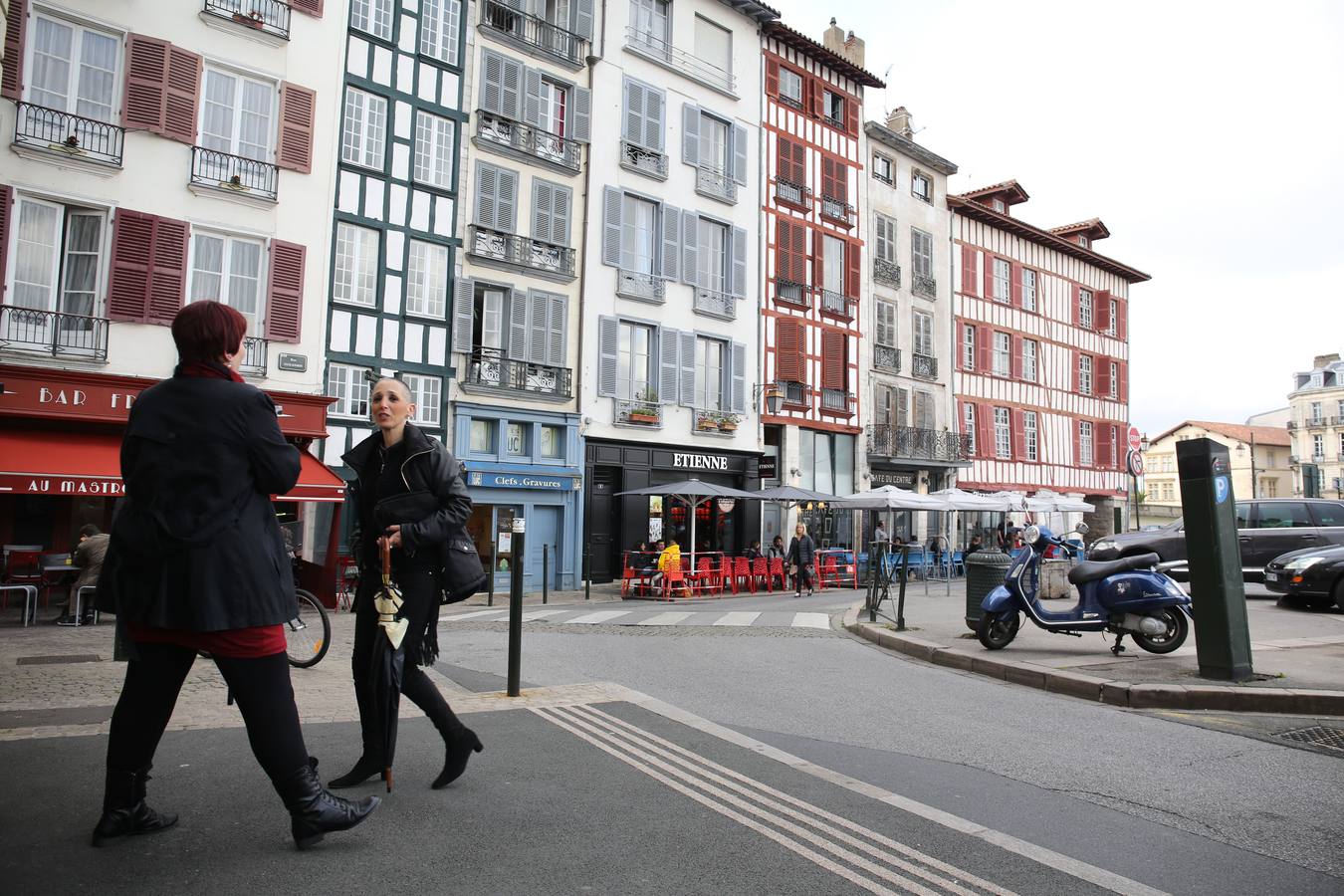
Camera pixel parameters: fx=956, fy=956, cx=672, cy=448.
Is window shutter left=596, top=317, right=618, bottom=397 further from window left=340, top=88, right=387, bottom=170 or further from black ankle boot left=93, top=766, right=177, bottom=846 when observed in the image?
black ankle boot left=93, top=766, right=177, bottom=846

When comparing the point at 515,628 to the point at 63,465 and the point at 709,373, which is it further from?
the point at 709,373

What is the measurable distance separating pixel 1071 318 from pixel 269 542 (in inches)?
1591

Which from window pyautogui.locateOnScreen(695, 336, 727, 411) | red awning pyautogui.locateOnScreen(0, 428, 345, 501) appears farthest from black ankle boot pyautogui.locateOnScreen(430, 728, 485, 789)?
window pyautogui.locateOnScreen(695, 336, 727, 411)

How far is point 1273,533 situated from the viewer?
17.7 meters

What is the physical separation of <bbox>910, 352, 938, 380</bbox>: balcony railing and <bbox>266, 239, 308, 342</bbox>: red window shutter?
822 inches

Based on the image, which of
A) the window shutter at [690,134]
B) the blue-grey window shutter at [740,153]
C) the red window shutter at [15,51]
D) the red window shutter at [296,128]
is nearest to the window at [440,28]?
the red window shutter at [296,128]

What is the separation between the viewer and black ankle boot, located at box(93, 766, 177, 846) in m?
3.24

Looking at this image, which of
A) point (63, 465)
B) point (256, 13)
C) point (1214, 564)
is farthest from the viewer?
point (256, 13)

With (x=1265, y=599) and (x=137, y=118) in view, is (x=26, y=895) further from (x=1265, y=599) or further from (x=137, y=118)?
(x=1265, y=599)

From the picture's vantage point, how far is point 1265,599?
16703 millimetres

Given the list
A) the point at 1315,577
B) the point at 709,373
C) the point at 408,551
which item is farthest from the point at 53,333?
the point at 1315,577

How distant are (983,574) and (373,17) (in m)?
17.2

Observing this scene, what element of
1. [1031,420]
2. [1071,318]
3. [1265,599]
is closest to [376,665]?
[1265,599]

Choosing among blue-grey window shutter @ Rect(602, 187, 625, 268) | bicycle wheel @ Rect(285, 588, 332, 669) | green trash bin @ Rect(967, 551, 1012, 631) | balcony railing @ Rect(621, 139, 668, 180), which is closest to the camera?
bicycle wheel @ Rect(285, 588, 332, 669)
